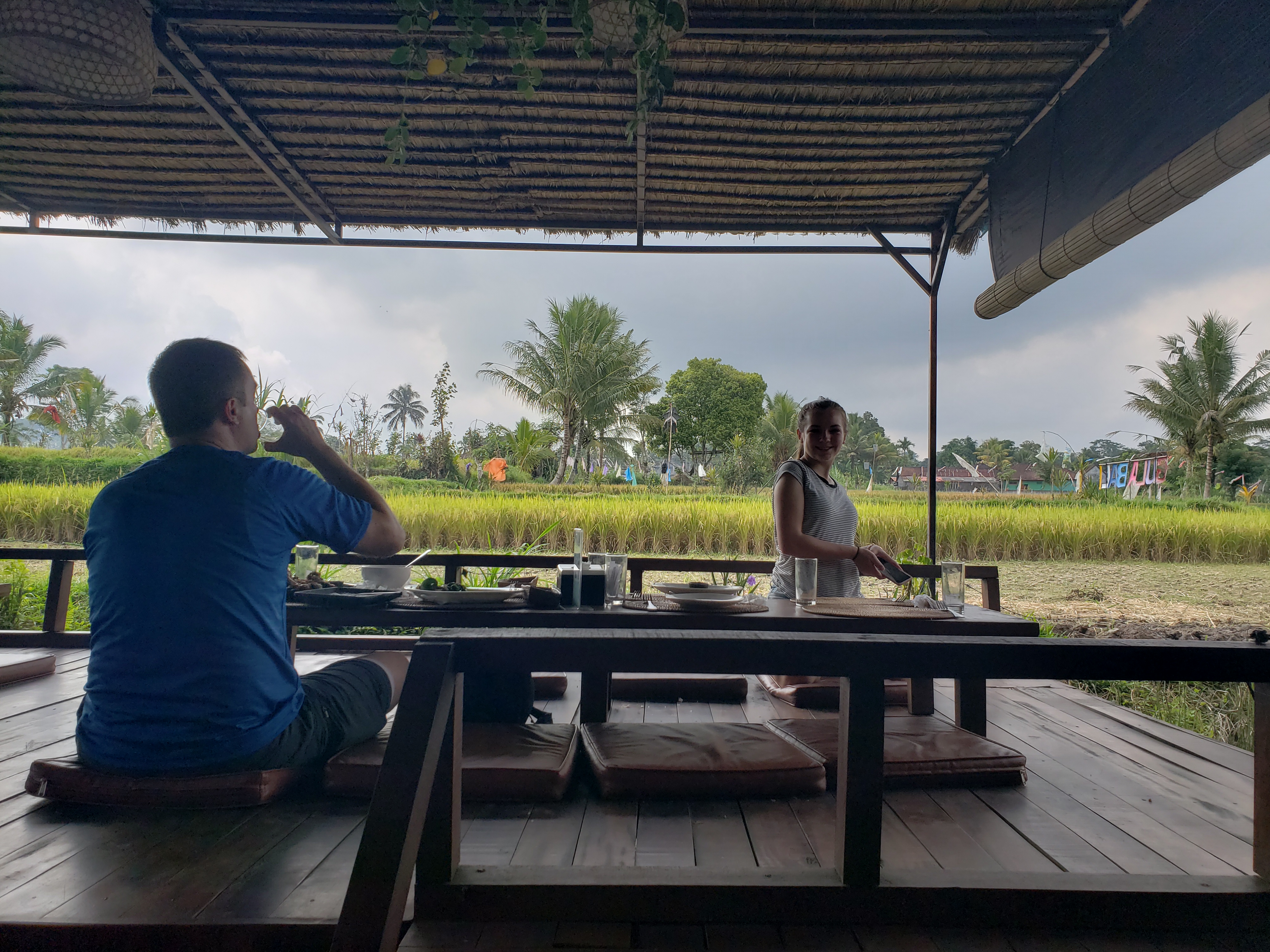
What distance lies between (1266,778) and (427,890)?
114 centimetres

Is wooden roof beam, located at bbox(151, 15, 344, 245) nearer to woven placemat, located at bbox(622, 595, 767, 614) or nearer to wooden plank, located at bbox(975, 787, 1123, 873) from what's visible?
woven placemat, located at bbox(622, 595, 767, 614)

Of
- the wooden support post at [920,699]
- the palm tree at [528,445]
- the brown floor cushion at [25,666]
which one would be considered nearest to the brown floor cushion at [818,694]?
the wooden support post at [920,699]

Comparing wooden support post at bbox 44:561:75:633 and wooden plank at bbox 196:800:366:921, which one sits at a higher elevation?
wooden support post at bbox 44:561:75:633

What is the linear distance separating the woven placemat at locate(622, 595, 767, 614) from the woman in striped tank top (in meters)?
0.42

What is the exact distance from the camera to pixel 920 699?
219 centimetres

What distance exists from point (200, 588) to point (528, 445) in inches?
424

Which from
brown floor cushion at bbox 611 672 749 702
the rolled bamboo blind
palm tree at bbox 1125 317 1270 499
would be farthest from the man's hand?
palm tree at bbox 1125 317 1270 499

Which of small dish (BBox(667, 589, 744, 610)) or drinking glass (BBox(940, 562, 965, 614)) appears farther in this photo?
drinking glass (BBox(940, 562, 965, 614))

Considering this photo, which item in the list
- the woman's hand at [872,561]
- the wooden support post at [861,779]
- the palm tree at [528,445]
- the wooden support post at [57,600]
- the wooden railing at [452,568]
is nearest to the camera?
the wooden support post at [861,779]

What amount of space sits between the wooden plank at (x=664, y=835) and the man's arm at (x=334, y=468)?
2.54 feet

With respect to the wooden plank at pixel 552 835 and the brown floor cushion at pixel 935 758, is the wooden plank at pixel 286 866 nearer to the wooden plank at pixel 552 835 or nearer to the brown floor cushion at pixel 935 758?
the wooden plank at pixel 552 835

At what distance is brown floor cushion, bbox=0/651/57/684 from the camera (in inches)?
98.2

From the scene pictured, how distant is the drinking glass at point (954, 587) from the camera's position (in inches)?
71.3

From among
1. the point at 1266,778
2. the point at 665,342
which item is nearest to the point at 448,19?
the point at 1266,778
